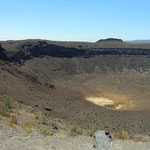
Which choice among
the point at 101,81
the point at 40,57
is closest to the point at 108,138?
the point at 101,81

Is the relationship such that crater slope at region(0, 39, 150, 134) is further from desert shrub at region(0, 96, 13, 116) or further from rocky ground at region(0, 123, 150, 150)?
rocky ground at region(0, 123, 150, 150)

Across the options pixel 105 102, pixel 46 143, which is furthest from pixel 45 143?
pixel 105 102

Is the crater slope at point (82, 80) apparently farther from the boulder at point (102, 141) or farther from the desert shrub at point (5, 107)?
the boulder at point (102, 141)

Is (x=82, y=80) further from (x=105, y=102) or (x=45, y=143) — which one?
(x=45, y=143)

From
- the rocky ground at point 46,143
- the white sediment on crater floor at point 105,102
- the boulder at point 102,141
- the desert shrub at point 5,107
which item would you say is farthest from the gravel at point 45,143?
the white sediment on crater floor at point 105,102

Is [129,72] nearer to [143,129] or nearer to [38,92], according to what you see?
[38,92]

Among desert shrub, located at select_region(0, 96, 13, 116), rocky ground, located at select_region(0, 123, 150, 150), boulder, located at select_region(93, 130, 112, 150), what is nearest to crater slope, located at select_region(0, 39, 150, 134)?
desert shrub, located at select_region(0, 96, 13, 116)

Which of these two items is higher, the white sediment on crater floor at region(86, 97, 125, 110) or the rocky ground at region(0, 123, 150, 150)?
the rocky ground at region(0, 123, 150, 150)

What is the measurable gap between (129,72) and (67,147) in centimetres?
6179

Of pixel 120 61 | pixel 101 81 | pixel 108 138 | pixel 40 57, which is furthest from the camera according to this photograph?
pixel 120 61

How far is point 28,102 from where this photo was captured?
3198cm

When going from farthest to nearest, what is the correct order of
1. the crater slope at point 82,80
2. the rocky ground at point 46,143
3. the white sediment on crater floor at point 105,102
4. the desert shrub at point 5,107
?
the white sediment on crater floor at point 105,102
the crater slope at point 82,80
the desert shrub at point 5,107
the rocky ground at point 46,143

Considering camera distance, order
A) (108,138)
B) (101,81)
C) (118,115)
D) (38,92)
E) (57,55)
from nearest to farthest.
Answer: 1. (108,138)
2. (118,115)
3. (38,92)
4. (101,81)
5. (57,55)

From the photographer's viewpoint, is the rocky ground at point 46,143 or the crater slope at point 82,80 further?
the crater slope at point 82,80
